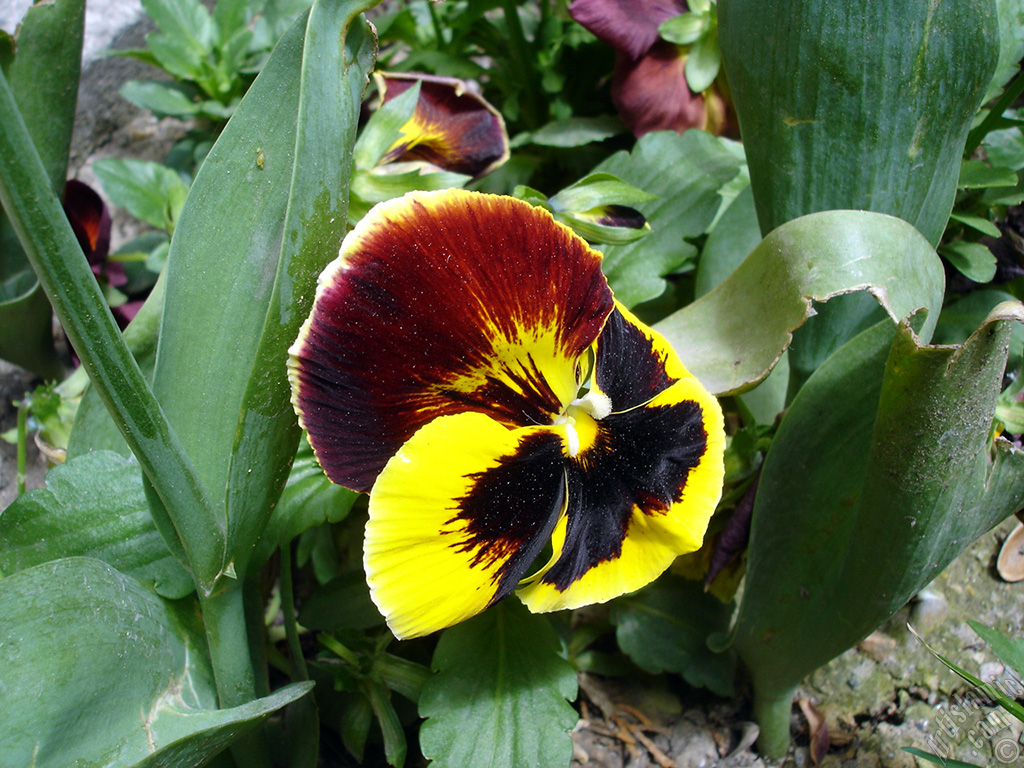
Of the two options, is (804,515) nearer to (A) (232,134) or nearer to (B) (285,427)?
(B) (285,427)

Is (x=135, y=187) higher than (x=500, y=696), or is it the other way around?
(x=135, y=187)

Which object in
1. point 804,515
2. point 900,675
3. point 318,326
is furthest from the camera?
point 900,675

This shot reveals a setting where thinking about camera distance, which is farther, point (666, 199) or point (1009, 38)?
point (666, 199)

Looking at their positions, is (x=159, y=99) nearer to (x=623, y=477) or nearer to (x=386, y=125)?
(x=386, y=125)

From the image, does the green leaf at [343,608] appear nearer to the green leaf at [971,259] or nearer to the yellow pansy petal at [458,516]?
the yellow pansy petal at [458,516]

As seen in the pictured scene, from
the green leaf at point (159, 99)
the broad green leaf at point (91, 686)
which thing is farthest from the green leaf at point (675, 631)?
the green leaf at point (159, 99)

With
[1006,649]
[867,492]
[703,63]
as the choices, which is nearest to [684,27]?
[703,63]

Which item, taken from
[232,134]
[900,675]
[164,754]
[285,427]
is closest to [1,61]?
[232,134]
